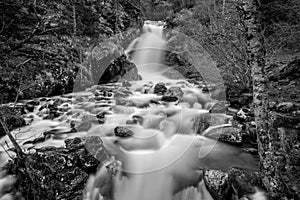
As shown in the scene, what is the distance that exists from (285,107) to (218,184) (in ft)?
11.1

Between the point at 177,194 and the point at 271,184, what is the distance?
68.8 inches

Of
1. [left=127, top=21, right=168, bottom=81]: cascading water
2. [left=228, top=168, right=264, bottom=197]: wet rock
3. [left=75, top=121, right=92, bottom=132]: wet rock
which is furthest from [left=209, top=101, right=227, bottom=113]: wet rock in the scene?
[left=127, top=21, right=168, bottom=81]: cascading water

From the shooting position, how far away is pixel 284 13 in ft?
31.9

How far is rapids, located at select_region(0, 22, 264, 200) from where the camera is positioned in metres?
4.52

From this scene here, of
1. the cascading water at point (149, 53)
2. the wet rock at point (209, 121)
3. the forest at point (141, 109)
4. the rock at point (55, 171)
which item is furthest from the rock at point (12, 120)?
the cascading water at point (149, 53)

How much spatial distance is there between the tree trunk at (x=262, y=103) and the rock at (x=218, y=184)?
0.63 metres

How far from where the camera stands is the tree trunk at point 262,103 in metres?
3.41

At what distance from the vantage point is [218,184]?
3.89 metres

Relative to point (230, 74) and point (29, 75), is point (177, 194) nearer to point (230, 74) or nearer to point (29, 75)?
point (230, 74)

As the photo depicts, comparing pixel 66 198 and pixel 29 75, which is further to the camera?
pixel 29 75

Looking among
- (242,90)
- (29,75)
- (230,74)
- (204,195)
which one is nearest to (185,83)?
(230,74)

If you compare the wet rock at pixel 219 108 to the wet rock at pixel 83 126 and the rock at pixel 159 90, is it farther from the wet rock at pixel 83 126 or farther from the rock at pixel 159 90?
the wet rock at pixel 83 126

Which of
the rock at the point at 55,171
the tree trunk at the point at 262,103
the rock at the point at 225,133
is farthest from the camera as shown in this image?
the rock at the point at 225,133

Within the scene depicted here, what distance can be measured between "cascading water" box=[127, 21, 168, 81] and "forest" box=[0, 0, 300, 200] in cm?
22
